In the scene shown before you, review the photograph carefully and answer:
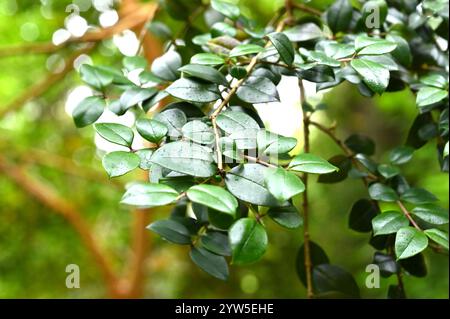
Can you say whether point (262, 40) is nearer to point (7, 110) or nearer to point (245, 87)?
point (245, 87)

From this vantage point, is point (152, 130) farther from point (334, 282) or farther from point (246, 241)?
point (334, 282)

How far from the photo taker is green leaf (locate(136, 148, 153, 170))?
47cm

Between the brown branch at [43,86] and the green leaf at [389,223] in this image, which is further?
the brown branch at [43,86]

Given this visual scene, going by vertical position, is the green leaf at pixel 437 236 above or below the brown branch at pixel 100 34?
above

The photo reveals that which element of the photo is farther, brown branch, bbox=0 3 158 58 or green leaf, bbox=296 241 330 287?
brown branch, bbox=0 3 158 58

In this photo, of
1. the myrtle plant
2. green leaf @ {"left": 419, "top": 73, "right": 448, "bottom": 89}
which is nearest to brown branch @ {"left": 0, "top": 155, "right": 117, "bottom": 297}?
the myrtle plant

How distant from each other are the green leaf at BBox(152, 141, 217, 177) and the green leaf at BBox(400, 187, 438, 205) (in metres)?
0.33

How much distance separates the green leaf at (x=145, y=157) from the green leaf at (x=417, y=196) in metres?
0.36

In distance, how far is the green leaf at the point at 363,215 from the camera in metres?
0.72

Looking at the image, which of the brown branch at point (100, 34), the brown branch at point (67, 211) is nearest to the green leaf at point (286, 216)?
the brown branch at point (100, 34)

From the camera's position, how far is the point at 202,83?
56cm

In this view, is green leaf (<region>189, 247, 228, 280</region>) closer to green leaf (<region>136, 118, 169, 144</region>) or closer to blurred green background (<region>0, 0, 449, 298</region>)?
green leaf (<region>136, 118, 169, 144</region>)

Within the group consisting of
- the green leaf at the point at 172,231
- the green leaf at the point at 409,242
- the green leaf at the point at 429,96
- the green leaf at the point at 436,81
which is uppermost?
the green leaf at the point at 429,96

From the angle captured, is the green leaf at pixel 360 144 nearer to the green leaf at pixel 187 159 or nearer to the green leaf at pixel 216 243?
the green leaf at pixel 216 243
